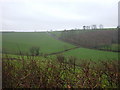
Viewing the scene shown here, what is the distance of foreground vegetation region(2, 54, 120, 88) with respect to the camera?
1673 millimetres

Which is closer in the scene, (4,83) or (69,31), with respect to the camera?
(4,83)

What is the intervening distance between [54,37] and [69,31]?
→ 1.30 meters

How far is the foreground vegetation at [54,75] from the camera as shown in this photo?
167cm

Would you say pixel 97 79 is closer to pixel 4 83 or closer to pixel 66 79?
pixel 66 79

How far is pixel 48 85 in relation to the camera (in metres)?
1.67

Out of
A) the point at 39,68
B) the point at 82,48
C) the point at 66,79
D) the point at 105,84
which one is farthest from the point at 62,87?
the point at 82,48

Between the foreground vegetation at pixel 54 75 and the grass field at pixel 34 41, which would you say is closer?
the foreground vegetation at pixel 54 75

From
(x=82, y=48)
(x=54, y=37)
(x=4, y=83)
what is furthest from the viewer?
(x=54, y=37)

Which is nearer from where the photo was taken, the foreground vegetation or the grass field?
the foreground vegetation

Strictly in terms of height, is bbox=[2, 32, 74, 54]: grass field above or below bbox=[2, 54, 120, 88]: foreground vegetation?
above

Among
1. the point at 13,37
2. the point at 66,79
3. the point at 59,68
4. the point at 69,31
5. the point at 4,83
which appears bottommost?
the point at 4,83

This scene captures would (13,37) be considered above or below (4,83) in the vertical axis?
above

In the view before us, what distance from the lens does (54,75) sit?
1.81 metres

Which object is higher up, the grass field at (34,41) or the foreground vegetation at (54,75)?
the grass field at (34,41)
